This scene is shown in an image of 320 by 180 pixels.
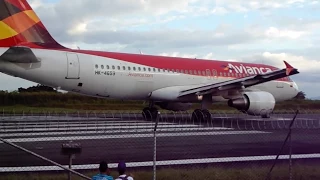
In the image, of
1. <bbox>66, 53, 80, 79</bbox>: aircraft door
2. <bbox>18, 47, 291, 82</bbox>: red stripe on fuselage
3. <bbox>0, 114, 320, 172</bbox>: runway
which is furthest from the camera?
<bbox>18, 47, 291, 82</bbox>: red stripe on fuselage

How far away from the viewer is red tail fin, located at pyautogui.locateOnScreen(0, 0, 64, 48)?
24.3 metres

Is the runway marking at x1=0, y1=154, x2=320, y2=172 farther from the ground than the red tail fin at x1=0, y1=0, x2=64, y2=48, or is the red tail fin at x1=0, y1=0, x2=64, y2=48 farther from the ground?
the red tail fin at x1=0, y1=0, x2=64, y2=48

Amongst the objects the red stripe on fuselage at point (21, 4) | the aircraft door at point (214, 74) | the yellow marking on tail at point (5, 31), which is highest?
the red stripe on fuselage at point (21, 4)

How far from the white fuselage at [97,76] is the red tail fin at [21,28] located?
1412 mm

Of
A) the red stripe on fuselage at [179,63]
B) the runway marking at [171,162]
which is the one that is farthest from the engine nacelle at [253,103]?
the runway marking at [171,162]

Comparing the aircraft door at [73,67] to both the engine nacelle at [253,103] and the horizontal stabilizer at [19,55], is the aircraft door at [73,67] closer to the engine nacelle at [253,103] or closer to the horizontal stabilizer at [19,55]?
the horizontal stabilizer at [19,55]

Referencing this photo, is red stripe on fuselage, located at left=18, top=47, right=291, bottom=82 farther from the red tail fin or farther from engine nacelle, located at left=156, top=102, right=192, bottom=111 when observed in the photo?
engine nacelle, located at left=156, top=102, right=192, bottom=111

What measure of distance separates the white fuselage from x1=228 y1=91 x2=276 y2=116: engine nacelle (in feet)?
7.41

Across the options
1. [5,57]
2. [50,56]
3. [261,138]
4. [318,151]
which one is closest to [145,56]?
[50,56]

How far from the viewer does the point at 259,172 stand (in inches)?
437

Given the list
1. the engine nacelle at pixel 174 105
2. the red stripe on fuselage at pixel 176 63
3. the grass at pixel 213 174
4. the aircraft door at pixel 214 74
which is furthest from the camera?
the engine nacelle at pixel 174 105

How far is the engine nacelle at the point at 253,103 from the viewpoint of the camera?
25.5 m

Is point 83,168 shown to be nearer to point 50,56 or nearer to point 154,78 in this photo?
point 50,56

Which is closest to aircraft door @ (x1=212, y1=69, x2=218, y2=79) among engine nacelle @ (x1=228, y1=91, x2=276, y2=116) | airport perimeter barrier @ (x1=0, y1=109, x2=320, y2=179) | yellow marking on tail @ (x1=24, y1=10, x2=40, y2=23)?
engine nacelle @ (x1=228, y1=91, x2=276, y2=116)
